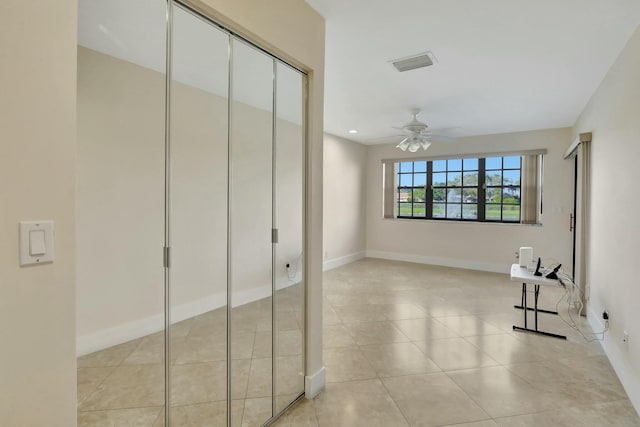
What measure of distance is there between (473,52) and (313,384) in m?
2.90

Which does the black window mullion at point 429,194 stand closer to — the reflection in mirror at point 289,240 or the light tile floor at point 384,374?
the light tile floor at point 384,374

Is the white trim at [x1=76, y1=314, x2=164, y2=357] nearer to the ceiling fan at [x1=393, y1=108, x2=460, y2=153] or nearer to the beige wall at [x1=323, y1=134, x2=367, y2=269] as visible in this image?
the ceiling fan at [x1=393, y1=108, x2=460, y2=153]

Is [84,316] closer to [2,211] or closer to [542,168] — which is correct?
[2,211]

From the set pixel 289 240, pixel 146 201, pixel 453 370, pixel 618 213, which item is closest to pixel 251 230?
pixel 289 240

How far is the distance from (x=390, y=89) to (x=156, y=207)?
302 cm

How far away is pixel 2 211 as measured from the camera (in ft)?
2.70

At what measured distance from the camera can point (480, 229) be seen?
249 inches

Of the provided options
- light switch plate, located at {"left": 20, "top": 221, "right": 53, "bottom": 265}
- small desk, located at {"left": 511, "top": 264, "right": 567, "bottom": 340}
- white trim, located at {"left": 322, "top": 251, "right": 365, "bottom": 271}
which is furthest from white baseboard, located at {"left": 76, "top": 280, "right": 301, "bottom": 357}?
white trim, located at {"left": 322, "top": 251, "right": 365, "bottom": 271}

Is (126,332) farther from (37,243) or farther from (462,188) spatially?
(462,188)

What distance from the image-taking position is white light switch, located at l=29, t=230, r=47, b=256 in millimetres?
866

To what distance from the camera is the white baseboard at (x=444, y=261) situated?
6.18 metres

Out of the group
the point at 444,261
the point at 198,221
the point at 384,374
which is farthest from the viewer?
the point at 444,261

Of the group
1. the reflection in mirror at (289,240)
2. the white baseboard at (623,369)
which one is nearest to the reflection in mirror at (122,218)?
the reflection in mirror at (289,240)

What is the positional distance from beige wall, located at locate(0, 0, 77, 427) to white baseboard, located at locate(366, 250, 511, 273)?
6.59 metres
